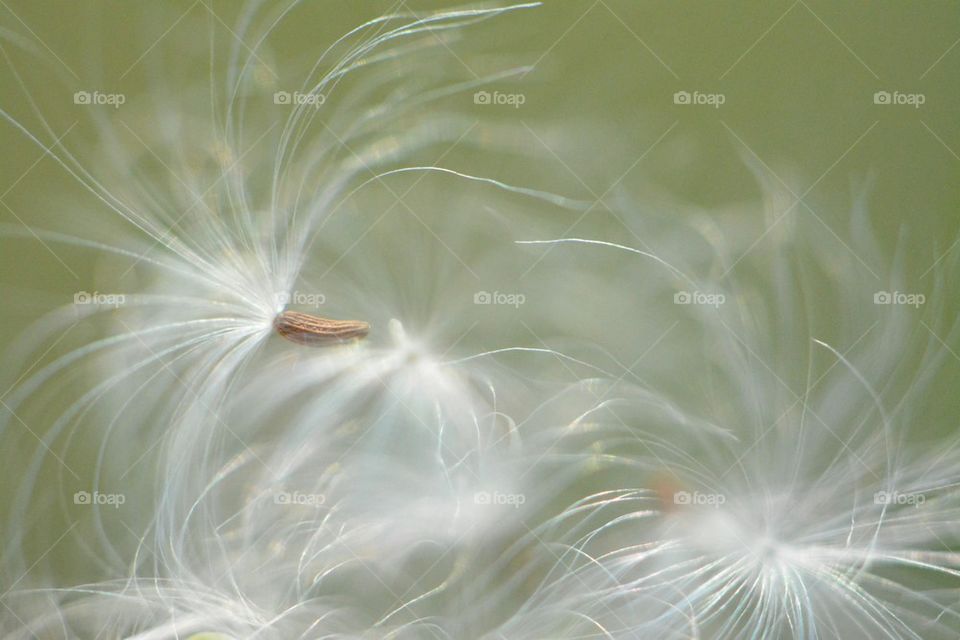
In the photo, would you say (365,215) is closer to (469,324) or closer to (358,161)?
(358,161)

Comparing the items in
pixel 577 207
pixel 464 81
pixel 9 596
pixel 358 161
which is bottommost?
pixel 9 596

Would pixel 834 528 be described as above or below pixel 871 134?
below

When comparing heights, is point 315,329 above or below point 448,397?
above

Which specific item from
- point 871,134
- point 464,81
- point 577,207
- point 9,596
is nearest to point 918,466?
point 871,134
